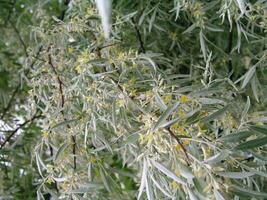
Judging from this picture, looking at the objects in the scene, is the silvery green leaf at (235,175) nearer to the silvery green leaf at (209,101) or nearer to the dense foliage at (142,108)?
the dense foliage at (142,108)

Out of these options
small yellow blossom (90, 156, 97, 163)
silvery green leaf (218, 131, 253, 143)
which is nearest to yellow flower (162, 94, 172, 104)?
silvery green leaf (218, 131, 253, 143)

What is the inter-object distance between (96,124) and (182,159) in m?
0.26

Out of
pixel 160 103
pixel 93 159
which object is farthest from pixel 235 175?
pixel 93 159

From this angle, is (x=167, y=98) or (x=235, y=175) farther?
(x=167, y=98)

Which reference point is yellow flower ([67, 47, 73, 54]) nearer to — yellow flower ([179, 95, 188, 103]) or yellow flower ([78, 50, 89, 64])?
yellow flower ([78, 50, 89, 64])

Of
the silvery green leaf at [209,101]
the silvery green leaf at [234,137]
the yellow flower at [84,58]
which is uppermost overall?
the yellow flower at [84,58]

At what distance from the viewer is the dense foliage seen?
68 centimetres

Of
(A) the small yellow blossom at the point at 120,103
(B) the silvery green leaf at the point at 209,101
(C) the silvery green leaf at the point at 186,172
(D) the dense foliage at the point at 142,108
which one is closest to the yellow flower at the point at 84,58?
(D) the dense foliage at the point at 142,108

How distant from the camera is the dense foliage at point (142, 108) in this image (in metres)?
0.68

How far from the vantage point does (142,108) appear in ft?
2.52

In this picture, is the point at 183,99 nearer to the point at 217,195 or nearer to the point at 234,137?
the point at 234,137

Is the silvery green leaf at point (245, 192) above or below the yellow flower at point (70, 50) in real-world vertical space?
A: below

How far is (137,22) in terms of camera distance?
1.17 metres

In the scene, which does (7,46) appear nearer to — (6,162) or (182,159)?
(6,162)
